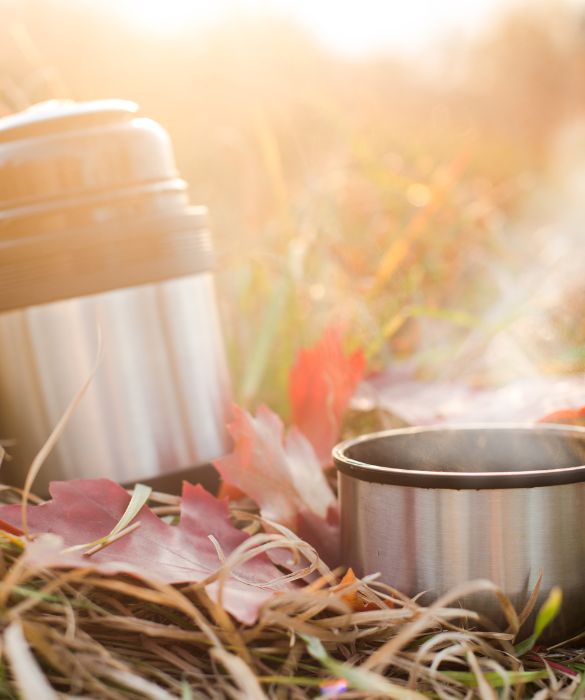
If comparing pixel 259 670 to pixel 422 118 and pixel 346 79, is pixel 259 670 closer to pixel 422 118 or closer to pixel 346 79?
pixel 346 79

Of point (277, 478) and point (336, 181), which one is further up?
point (336, 181)

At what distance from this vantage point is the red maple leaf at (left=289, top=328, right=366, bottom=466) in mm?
904

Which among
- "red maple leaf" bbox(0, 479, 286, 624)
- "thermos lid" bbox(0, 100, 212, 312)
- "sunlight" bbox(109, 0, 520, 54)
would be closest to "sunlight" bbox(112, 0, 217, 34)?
"sunlight" bbox(109, 0, 520, 54)

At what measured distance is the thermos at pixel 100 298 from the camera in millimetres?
849

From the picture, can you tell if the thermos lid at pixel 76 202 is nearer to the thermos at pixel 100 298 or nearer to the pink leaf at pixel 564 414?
the thermos at pixel 100 298

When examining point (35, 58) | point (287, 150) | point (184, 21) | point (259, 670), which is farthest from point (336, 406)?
point (184, 21)

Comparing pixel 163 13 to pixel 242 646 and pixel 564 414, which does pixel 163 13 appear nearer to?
pixel 564 414

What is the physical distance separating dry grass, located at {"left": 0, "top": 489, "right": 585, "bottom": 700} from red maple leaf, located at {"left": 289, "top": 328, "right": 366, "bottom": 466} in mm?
291

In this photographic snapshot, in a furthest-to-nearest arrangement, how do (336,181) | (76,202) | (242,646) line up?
1. (336,181)
2. (76,202)
3. (242,646)

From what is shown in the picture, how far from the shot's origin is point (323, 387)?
3.03 feet

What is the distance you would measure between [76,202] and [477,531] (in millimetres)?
511

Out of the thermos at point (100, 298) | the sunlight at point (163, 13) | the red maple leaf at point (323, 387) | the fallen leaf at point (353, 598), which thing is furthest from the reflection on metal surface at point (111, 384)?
the sunlight at point (163, 13)

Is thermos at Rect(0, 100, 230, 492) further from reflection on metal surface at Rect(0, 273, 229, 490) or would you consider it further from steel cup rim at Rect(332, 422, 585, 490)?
steel cup rim at Rect(332, 422, 585, 490)

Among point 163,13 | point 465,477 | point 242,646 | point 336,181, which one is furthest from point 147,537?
point 163,13
